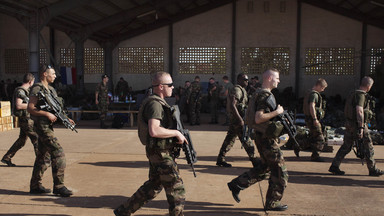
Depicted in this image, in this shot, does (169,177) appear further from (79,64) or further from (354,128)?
(79,64)

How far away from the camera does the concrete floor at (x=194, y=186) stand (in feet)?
14.2

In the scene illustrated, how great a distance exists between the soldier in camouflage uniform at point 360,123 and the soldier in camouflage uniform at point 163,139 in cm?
361

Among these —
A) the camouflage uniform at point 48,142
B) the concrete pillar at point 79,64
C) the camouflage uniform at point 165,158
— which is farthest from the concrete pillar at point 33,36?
the camouflage uniform at point 165,158

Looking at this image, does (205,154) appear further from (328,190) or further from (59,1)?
(59,1)

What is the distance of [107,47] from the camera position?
20.5 metres

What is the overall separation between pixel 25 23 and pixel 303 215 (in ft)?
41.8

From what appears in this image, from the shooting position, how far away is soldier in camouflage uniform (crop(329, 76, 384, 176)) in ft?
18.4

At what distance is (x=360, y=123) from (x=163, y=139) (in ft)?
12.3

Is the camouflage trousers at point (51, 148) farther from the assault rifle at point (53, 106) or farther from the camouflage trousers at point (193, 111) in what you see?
the camouflage trousers at point (193, 111)

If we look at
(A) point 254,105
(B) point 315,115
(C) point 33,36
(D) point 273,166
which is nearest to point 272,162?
(D) point 273,166

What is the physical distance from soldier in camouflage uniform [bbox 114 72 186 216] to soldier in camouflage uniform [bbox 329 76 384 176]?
361 cm

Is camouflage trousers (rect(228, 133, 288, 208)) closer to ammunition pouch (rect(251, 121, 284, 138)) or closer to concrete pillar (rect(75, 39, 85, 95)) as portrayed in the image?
ammunition pouch (rect(251, 121, 284, 138))

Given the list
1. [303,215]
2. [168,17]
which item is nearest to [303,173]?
[303,215]

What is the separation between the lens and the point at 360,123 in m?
5.61
